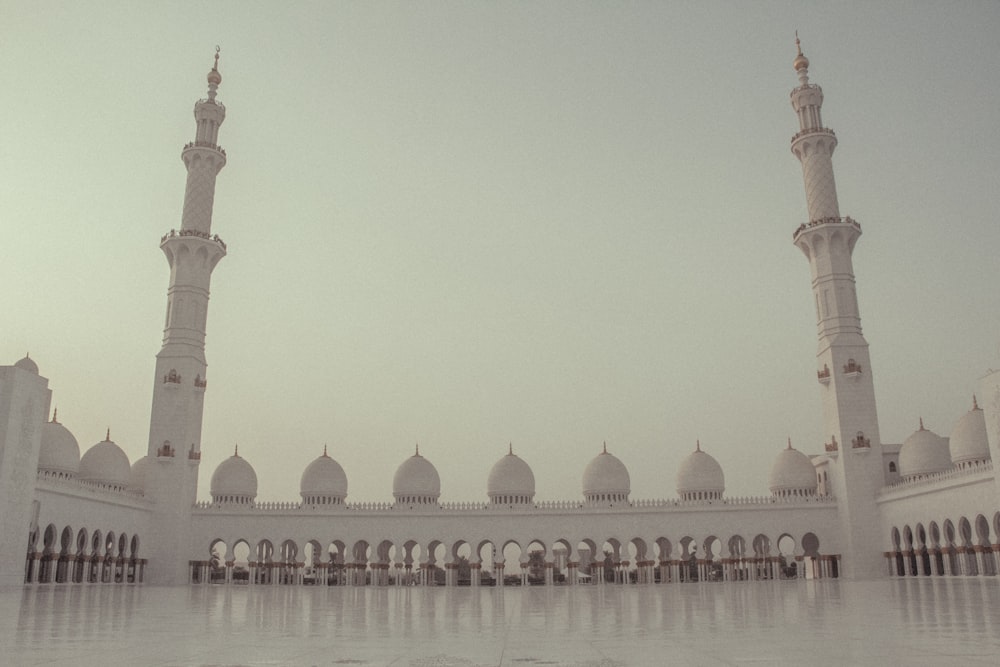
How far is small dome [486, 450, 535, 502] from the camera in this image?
132 ft

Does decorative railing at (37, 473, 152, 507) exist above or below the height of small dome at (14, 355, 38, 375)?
below

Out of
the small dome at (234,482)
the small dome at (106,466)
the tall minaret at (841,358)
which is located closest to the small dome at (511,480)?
the small dome at (234,482)

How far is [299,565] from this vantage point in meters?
39.0

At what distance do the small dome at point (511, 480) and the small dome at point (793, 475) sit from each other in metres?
12.1

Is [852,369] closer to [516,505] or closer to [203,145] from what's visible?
[516,505]

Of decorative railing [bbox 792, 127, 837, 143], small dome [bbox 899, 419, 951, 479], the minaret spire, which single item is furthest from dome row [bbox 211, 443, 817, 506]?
decorative railing [bbox 792, 127, 837, 143]

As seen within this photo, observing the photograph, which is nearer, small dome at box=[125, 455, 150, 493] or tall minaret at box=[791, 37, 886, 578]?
tall minaret at box=[791, 37, 886, 578]

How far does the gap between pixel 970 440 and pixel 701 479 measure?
1223cm

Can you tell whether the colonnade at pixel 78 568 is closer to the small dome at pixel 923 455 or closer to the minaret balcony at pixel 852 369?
the minaret balcony at pixel 852 369

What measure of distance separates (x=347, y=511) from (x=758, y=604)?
92.5 ft

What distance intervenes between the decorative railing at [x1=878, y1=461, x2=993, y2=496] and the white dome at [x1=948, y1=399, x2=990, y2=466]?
1626mm

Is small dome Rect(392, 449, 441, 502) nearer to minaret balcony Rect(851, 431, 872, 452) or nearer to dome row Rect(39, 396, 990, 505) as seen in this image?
dome row Rect(39, 396, 990, 505)

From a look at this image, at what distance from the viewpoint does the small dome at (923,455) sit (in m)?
35.1

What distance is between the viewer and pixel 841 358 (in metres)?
36.3
